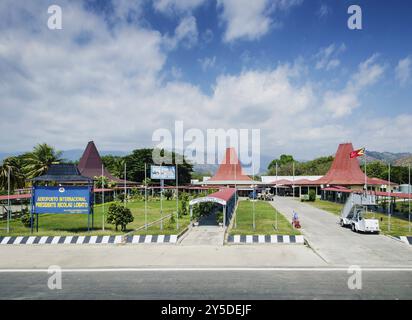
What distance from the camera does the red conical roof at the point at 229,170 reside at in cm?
7550

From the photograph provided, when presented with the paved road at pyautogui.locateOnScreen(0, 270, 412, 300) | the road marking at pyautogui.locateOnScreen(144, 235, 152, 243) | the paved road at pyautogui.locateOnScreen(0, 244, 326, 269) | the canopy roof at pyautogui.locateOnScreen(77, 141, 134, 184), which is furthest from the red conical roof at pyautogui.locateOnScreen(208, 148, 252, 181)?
the paved road at pyautogui.locateOnScreen(0, 270, 412, 300)

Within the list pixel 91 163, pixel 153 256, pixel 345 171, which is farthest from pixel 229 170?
pixel 153 256

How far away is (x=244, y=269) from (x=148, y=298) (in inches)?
198

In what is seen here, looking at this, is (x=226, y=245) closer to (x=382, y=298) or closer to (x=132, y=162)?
(x=382, y=298)

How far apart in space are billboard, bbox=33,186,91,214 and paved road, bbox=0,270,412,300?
9.00 metres

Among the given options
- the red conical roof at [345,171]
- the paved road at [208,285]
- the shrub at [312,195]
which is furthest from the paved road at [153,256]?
the red conical roof at [345,171]

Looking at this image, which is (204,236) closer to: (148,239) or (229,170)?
(148,239)

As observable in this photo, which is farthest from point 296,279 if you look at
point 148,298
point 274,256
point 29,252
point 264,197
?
point 264,197

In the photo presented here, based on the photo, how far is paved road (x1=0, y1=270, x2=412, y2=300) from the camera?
440 inches

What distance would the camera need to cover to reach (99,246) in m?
19.7

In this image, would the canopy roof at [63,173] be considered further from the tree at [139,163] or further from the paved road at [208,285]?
the tree at [139,163]

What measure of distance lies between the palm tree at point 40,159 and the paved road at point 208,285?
50270 mm

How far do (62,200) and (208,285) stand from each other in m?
14.6

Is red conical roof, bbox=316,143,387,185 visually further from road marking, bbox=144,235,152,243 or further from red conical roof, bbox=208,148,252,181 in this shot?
road marking, bbox=144,235,152,243
